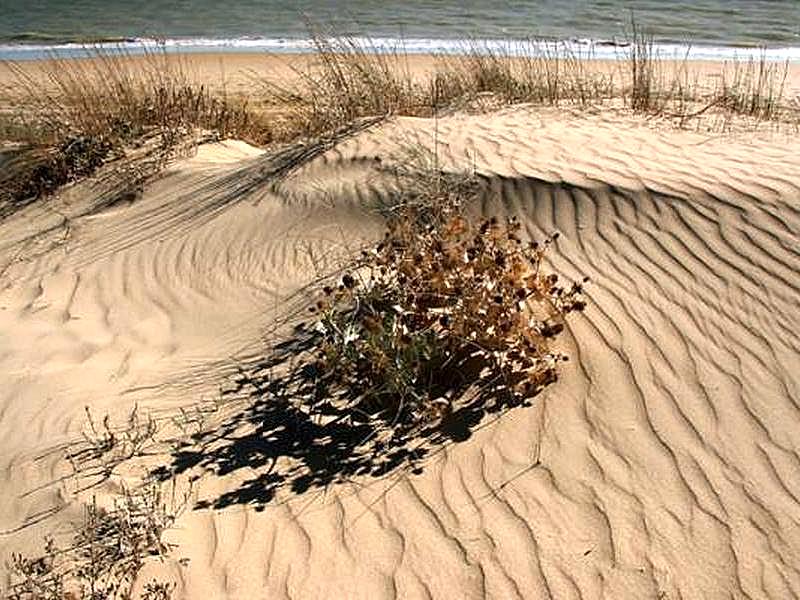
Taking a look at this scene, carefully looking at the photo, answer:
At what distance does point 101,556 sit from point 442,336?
1681mm

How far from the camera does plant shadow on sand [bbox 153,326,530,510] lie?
3697 mm

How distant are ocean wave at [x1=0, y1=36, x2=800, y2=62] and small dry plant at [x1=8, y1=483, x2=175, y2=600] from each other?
41.0ft

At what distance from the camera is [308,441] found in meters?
3.91

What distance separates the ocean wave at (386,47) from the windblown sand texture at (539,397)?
8839 millimetres

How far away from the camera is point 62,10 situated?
19.6 meters

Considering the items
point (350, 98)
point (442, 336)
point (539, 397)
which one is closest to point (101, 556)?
point (442, 336)

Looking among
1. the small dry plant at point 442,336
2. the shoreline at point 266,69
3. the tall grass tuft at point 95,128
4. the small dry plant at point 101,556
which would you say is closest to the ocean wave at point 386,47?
the shoreline at point 266,69

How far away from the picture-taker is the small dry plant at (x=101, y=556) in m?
3.12

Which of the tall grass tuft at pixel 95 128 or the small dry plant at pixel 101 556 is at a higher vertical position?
the tall grass tuft at pixel 95 128

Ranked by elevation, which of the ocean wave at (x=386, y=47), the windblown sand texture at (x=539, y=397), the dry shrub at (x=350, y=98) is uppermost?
the dry shrub at (x=350, y=98)

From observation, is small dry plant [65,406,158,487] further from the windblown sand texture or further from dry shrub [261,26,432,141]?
dry shrub [261,26,432,141]

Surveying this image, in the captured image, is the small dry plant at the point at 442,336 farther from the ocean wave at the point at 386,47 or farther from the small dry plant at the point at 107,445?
the ocean wave at the point at 386,47

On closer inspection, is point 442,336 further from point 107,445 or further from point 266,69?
point 266,69

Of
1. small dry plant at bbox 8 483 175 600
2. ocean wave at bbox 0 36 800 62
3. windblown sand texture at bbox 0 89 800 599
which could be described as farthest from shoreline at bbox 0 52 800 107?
small dry plant at bbox 8 483 175 600
